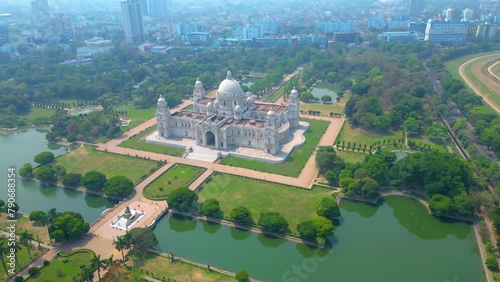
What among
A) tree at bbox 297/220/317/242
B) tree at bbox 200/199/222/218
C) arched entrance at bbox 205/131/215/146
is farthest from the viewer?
arched entrance at bbox 205/131/215/146

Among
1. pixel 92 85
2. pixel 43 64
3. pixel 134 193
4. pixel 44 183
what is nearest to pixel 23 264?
pixel 134 193

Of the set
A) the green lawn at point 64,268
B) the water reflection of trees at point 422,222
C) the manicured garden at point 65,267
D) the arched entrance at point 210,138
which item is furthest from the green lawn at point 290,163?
the green lawn at point 64,268

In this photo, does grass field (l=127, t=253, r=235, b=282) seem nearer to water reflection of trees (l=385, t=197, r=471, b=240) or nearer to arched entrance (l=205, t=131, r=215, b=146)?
water reflection of trees (l=385, t=197, r=471, b=240)

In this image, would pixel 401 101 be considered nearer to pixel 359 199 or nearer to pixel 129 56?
pixel 359 199

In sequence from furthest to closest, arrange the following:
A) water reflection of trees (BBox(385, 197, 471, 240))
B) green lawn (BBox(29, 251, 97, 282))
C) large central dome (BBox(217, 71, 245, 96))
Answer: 1. large central dome (BBox(217, 71, 245, 96))
2. water reflection of trees (BBox(385, 197, 471, 240))
3. green lawn (BBox(29, 251, 97, 282))

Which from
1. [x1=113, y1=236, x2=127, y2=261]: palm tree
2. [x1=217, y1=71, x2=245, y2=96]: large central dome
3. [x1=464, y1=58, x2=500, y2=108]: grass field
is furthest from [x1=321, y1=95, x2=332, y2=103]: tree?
[x1=113, y1=236, x2=127, y2=261]: palm tree

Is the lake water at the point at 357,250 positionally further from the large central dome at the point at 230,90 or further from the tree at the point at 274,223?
the large central dome at the point at 230,90
